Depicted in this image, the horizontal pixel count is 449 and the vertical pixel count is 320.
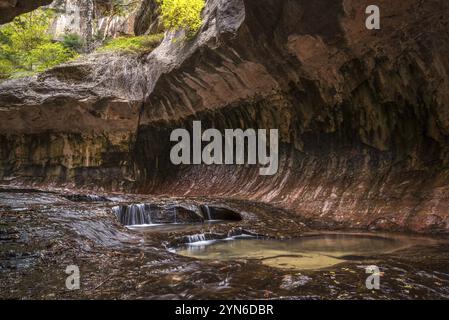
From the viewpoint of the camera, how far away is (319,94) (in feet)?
36.8

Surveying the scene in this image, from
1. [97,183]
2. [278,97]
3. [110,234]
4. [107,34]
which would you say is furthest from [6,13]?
[107,34]

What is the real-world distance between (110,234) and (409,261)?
4865 millimetres

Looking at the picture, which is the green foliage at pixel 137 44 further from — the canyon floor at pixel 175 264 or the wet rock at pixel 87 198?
the canyon floor at pixel 175 264

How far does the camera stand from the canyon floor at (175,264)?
4.00 m

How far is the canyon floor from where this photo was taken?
400 centimetres

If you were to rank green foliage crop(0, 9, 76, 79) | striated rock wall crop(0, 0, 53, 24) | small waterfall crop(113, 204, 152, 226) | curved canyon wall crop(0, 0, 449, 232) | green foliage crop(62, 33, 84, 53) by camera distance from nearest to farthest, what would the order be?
striated rock wall crop(0, 0, 53, 24) → curved canyon wall crop(0, 0, 449, 232) → small waterfall crop(113, 204, 152, 226) → green foliage crop(0, 9, 76, 79) → green foliage crop(62, 33, 84, 53)

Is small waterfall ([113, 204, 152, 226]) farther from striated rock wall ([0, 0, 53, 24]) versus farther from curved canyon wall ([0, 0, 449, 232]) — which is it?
striated rock wall ([0, 0, 53, 24])

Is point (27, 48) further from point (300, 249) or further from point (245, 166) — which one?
point (300, 249)

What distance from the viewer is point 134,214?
991 cm

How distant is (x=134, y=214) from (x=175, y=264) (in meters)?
5.01

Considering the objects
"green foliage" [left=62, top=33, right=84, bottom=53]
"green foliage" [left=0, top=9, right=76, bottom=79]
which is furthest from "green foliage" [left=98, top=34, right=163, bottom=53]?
"green foliage" [left=62, top=33, right=84, bottom=53]

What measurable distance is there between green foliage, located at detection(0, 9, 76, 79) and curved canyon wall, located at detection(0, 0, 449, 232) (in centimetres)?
486

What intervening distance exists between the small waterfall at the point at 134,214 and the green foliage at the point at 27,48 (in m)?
13.0

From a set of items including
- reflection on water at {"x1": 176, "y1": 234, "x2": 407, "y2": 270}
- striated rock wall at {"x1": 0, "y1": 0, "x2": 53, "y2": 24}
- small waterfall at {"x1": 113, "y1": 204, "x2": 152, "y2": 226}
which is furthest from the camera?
small waterfall at {"x1": 113, "y1": 204, "x2": 152, "y2": 226}
